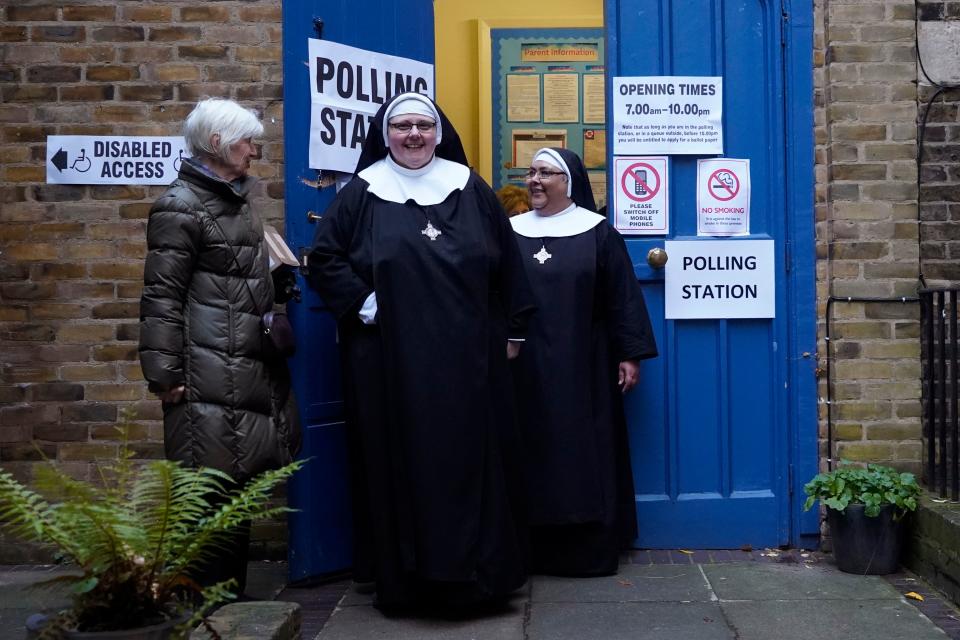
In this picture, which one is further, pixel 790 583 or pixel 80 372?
pixel 80 372

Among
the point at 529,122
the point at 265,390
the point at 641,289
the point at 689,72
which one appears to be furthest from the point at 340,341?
the point at 529,122

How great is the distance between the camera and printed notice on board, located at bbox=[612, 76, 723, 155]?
5262 millimetres

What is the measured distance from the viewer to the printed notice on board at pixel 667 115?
5262 mm

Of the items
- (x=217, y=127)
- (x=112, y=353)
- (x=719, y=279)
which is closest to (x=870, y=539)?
(x=719, y=279)

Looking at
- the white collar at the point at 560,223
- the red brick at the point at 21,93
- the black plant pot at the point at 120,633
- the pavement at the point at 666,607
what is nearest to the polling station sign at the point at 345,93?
the white collar at the point at 560,223

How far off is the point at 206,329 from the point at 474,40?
13.0 ft

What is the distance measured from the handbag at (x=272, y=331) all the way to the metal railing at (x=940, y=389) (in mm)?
2578

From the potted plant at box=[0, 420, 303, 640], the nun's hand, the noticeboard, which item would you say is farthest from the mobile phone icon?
the potted plant at box=[0, 420, 303, 640]

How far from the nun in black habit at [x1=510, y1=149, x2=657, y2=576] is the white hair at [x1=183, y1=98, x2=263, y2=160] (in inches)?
56.0

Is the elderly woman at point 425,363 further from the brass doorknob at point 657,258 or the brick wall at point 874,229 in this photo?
the brick wall at point 874,229

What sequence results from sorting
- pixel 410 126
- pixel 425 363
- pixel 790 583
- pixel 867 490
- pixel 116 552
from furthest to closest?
pixel 867 490
pixel 790 583
pixel 410 126
pixel 425 363
pixel 116 552

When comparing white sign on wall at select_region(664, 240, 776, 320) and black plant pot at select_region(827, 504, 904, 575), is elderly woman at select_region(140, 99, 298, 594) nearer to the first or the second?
white sign on wall at select_region(664, 240, 776, 320)

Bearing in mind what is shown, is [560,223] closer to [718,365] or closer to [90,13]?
[718,365]

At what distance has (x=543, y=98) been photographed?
7.52 metres
